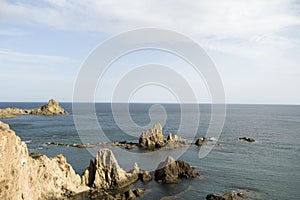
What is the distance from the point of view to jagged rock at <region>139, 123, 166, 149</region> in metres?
89.2

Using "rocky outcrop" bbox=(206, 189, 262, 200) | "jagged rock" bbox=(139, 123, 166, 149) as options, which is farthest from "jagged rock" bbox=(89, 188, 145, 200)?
"jagged rock" bbox=(139, 123, 166, 149)

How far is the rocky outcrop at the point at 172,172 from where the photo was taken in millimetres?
53331

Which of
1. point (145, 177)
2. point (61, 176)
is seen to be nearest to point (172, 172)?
point (145, 177)

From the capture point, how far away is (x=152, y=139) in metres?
91.2

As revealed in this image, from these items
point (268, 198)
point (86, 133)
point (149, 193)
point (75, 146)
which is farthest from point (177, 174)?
point (86, 133)

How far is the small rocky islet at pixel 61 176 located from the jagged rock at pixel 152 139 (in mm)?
31077

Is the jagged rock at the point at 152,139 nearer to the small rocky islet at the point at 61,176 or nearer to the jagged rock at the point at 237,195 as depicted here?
the small rocky islet at the point at 61,176

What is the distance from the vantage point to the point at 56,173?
44.9 meters

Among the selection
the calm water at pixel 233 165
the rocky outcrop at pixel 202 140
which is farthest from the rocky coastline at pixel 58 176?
the rocky outcrop at pixel 202 140

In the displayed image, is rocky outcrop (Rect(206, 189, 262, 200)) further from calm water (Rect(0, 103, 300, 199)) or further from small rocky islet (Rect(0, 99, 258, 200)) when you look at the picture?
calm water (Rect(0, 103, 300, 199))

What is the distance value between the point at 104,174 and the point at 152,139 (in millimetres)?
42635

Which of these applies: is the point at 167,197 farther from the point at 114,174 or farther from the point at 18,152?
the point at 18,152

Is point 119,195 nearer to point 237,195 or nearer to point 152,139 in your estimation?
point 237,195

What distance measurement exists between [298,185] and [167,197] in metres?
25.4
